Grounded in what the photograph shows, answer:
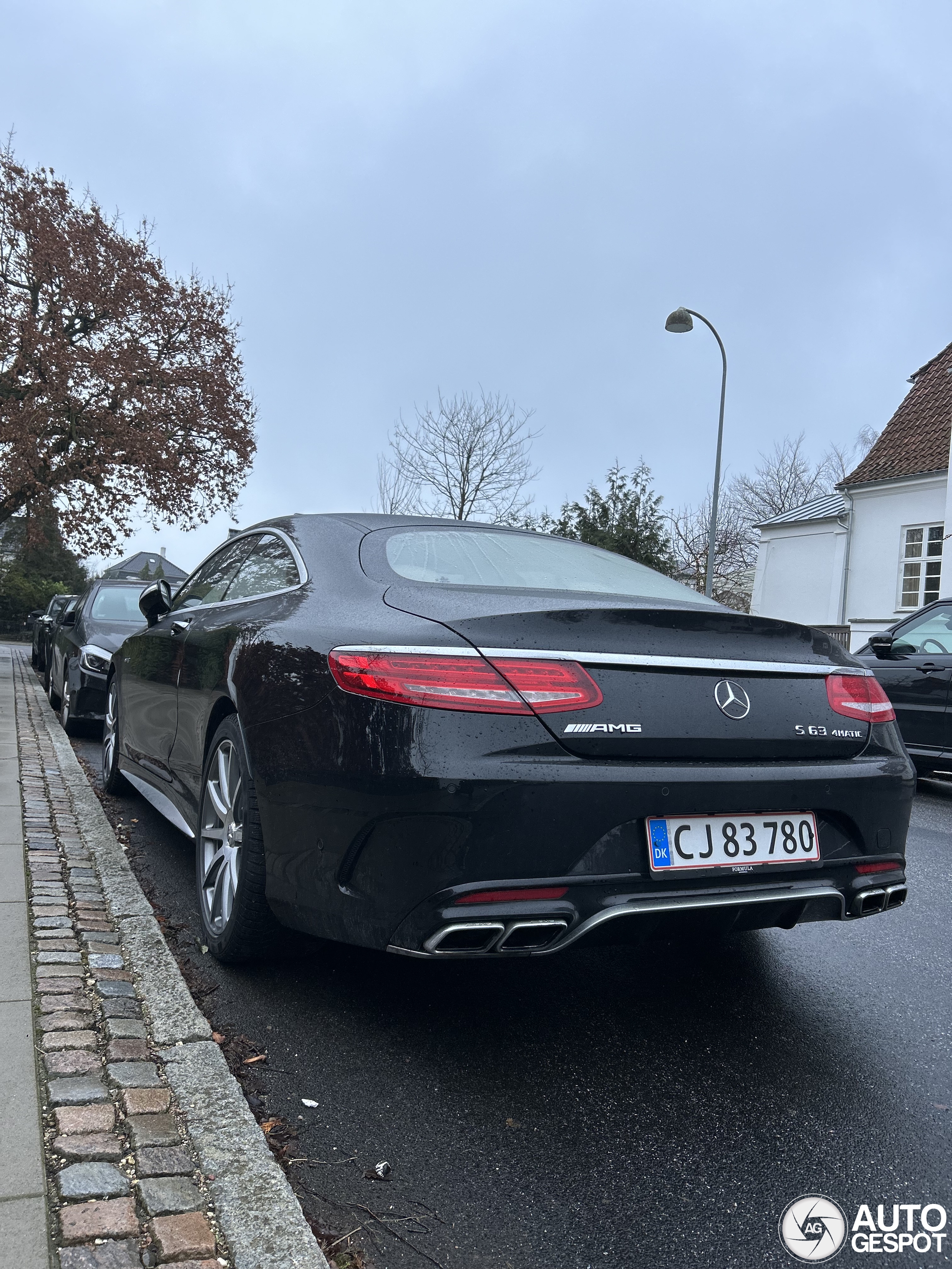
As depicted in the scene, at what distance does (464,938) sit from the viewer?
93.2 inches

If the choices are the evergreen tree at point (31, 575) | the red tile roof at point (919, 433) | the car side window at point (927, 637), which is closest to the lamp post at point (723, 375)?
the red tile roof at point (919, 433)

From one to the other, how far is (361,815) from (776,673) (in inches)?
47.0

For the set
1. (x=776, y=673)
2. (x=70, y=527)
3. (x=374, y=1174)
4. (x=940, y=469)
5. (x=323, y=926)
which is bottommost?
(x=374, y=1174)

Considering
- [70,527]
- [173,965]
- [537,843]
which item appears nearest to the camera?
[537,843]

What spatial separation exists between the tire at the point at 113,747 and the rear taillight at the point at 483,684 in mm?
3929

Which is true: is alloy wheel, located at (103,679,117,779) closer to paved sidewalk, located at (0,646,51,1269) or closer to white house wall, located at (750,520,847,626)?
paved sidewalk, located at (0,646,51,1269)

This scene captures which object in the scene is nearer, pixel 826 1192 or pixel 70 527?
pixel 826 1192

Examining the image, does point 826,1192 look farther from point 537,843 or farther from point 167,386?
point 167,386

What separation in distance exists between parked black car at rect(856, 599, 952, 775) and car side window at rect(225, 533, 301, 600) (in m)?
5.68

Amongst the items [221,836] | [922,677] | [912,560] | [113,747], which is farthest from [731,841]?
[912,560]

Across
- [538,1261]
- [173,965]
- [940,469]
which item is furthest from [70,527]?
[538,1261]

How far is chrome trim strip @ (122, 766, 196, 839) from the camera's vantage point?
162 inches

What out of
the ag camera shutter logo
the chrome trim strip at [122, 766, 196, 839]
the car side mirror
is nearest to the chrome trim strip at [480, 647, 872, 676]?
the ag camera shutter logo

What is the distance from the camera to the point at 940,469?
22.5 meters
